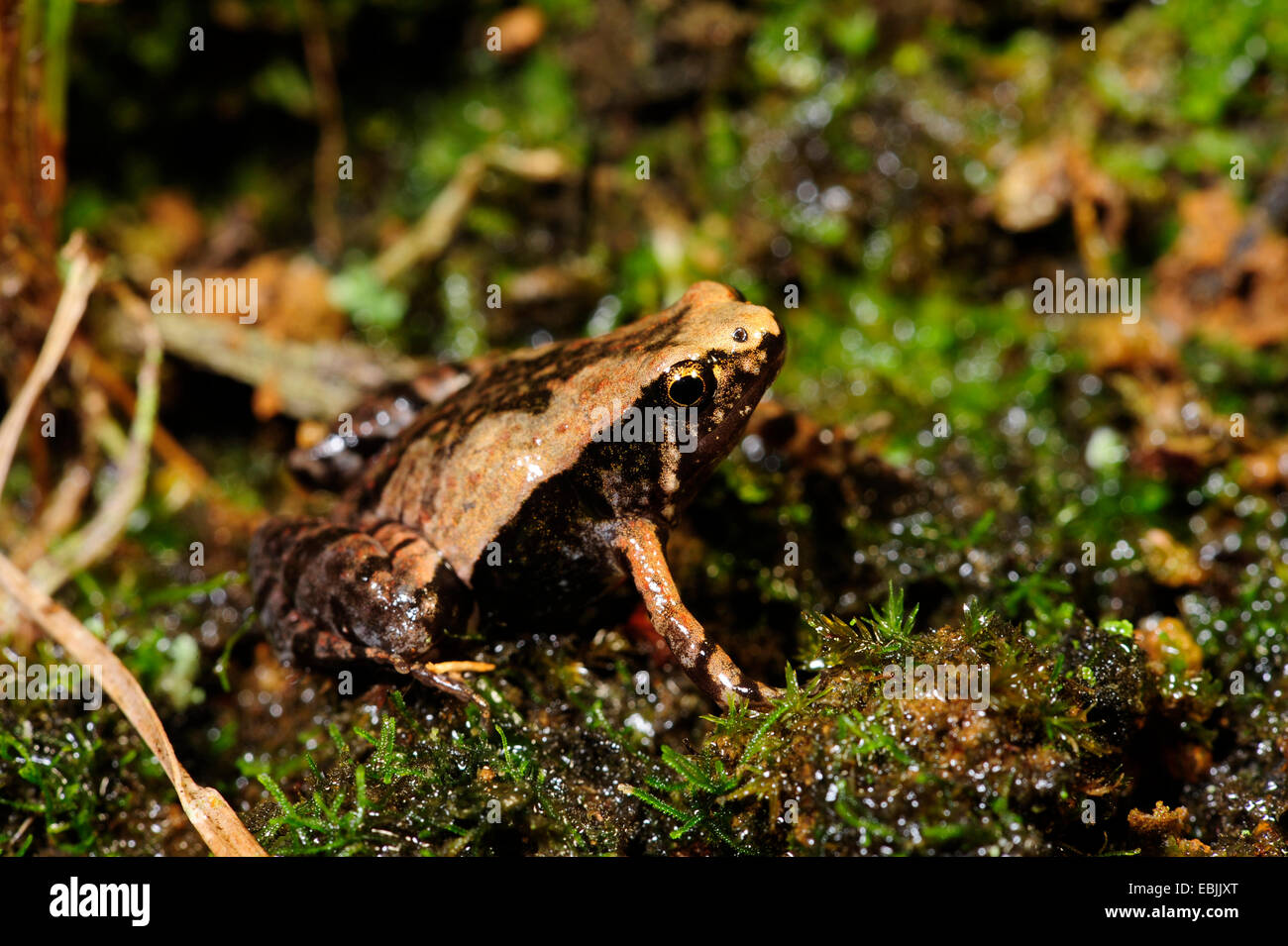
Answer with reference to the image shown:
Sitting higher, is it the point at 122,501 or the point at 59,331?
the point at 59,331

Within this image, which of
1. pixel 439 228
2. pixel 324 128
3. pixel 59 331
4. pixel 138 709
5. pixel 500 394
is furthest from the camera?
pixel 324 128

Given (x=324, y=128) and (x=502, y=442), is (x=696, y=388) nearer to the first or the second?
(x=502, y=442)

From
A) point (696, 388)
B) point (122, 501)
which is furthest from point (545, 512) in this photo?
point (122, 501)

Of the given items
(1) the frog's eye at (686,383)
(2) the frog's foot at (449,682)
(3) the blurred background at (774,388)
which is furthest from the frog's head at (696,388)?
(2) the frog's foot at (449,682)

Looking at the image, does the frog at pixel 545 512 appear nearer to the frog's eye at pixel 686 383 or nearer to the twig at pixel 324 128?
the frog's eye at pixel 686 383
